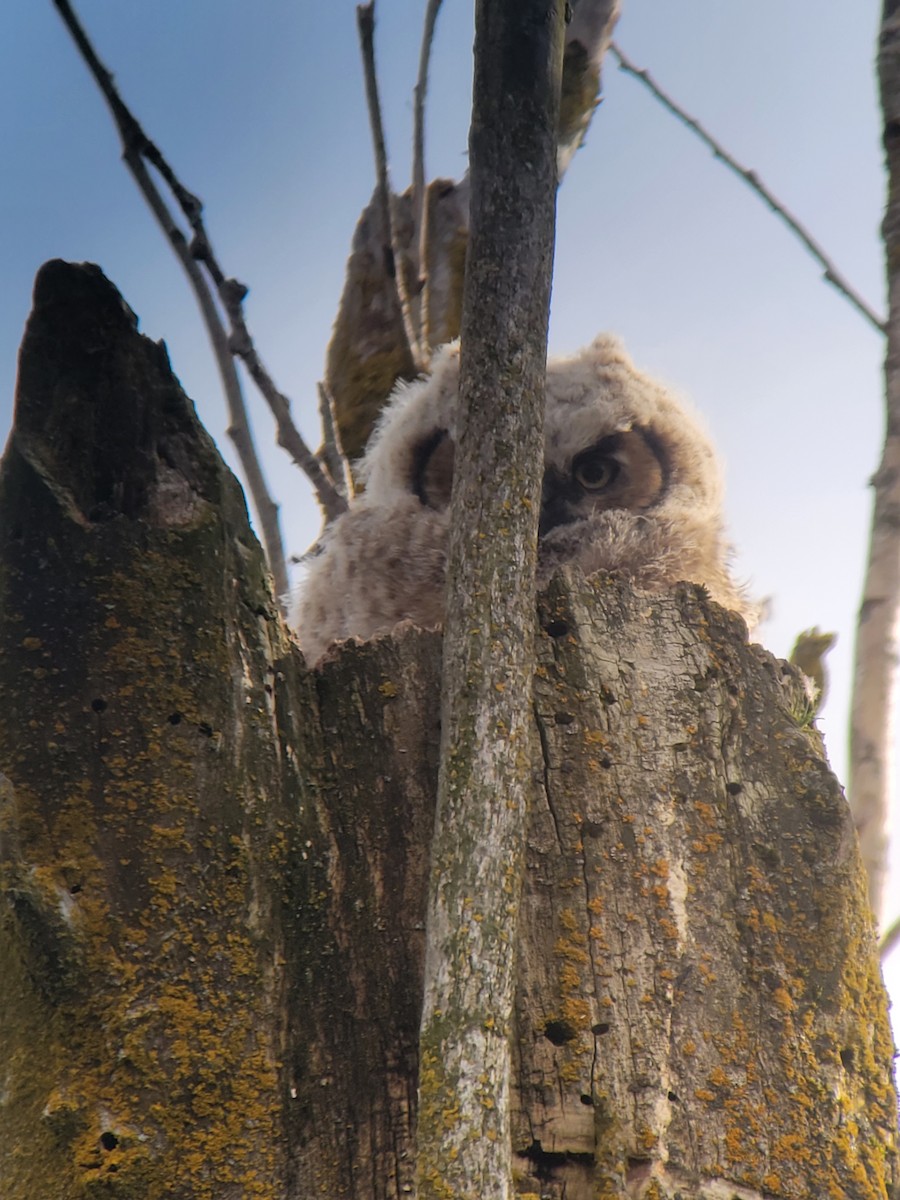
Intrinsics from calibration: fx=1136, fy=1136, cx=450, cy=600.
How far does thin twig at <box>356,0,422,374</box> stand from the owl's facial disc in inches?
35.2

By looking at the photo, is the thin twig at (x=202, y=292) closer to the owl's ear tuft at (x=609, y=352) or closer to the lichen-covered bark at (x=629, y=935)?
the owl's ear tuft at (x=609, y=352)

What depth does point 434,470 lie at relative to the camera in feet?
11.2

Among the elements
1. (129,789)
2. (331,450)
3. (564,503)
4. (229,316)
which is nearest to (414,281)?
(331,450)

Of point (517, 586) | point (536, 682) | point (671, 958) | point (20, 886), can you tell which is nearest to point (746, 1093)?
point (671, 958)

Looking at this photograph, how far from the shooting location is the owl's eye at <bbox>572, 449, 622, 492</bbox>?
333cm

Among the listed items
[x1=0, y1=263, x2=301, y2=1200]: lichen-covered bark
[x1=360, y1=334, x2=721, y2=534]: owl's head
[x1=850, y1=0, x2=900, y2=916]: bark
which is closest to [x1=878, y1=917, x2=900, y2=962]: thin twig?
[x1=850, y1=0, x2=900, y2=916]: bark

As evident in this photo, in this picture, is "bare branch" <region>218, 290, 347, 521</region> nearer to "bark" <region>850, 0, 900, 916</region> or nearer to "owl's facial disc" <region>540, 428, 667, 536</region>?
"owl's facial disc" <region>540, 428, 667, 536</region>

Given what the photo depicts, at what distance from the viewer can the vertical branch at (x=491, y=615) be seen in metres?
1.39

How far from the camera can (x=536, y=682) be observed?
6.32 feet

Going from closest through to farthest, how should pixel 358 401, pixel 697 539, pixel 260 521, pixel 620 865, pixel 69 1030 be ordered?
pixel 69 1030
pixel 620 865
pixel 697 539
pixel 260 521
pixel 358 401

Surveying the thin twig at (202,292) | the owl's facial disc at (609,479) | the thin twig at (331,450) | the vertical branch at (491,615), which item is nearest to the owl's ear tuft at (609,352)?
the owl's facial disc at (609,479)

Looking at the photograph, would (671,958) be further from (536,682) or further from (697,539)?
(697,539)

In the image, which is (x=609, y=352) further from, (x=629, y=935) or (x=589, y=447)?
(x=629, y=935)

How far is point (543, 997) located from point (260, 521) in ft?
7.70
